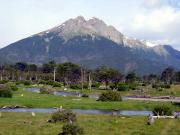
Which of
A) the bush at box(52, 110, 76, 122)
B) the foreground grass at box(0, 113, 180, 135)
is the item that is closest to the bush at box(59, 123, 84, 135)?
the foreground grass at box(0, 113, 180, 135)

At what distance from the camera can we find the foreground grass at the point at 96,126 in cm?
4781

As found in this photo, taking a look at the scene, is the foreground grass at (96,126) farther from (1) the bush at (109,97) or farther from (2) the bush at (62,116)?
(1) the bush at (109,97)

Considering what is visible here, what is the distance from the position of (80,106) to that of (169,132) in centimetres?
3811

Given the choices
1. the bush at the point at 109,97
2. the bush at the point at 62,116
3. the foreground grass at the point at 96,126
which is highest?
the bush at the point at 109,97

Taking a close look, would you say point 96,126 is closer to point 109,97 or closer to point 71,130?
point 71,130

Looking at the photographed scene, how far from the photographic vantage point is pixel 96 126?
52.6m

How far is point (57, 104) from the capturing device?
87.8m

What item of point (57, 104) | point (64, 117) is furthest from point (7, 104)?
point (64, 117)

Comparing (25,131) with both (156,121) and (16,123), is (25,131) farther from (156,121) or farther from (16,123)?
(156,121)

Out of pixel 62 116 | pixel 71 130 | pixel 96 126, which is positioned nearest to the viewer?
pixel 71 130

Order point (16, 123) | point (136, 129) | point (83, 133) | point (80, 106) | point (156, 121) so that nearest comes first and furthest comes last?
point (83, 133)
point (136, 129)
point (16, 123)
point (156, 121)
point (80, 106)

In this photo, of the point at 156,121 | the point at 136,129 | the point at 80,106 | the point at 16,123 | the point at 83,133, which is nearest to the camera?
the point at 83,133

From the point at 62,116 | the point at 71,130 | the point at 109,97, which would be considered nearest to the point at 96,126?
the point at 62,116

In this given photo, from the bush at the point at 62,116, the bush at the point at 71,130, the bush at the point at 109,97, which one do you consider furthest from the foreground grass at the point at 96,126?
the bush at the point at 109,97
